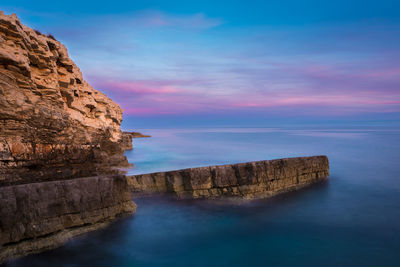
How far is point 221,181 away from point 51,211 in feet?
25.6

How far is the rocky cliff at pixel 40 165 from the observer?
24.4ft

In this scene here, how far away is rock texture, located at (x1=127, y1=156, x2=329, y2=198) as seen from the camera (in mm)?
13203

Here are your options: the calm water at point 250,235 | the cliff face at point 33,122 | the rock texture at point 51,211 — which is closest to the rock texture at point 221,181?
the calm water at point 250,235

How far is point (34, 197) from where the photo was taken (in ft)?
25.0

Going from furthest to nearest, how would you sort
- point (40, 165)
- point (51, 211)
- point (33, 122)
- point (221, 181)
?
point (221, 181) → point (33, 122) → point (40, 165) → point (51, 211)

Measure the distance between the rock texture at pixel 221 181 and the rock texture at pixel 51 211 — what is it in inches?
153

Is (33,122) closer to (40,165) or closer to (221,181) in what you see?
(40,165)

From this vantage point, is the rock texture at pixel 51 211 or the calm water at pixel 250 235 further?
the calm water at pixel 250 235

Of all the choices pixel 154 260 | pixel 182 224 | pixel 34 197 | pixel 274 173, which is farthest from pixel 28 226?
pixel 274 173

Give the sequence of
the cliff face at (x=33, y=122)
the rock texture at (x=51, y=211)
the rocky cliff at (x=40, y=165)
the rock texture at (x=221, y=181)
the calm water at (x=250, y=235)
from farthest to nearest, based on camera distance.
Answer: the rock texture at (x=221, y=181)
the cliff face at (x=33, y=122)
the calm water at (x=250, y=235)
the rocky cliff at (x=40, y=165)
the rock texture at (x=51, y=211)

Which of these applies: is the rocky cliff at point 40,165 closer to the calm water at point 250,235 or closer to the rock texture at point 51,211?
the rock texture at point 51,211

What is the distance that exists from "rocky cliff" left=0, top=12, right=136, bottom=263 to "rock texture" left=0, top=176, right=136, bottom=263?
0.9 inches

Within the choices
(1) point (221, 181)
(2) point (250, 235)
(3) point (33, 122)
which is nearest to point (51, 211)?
(3) point (33, 122)

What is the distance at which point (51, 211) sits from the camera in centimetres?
795
